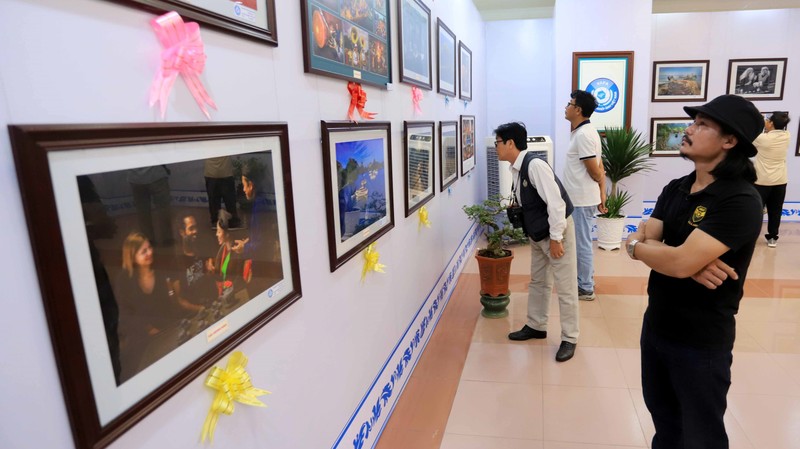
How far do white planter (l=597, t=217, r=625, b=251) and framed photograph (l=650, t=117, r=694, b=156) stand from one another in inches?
68.9

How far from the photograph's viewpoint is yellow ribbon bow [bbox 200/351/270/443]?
112 cm

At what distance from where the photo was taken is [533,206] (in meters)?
2.93

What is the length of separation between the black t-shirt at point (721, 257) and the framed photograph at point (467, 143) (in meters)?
3.09

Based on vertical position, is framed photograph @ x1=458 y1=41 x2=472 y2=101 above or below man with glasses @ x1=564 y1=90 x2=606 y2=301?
above

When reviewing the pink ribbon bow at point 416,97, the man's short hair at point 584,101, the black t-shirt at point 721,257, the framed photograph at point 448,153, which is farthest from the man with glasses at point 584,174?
the black t-shirt at point 721,257

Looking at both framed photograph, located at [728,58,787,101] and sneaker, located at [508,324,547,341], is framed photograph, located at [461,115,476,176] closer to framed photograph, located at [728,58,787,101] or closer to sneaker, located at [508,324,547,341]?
sneaker, located at [508,324,547,341]

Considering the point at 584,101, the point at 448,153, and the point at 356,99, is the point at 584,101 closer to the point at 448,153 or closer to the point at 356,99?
the point at 448,153

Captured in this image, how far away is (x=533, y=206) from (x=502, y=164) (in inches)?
120

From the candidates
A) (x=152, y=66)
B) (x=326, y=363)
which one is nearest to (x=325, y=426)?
(x=326, y=363)

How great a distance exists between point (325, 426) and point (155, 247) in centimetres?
109

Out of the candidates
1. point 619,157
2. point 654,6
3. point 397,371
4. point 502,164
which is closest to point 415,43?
point 397,371

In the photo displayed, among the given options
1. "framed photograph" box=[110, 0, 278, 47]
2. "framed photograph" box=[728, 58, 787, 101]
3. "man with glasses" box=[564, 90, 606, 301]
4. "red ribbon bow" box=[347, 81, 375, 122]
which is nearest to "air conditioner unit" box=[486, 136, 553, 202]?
"man with glasses" box=[564, 90, 606, 301]

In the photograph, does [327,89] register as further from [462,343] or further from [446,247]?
[446,247]

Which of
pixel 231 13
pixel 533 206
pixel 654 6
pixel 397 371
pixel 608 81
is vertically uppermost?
pixel 654 6
